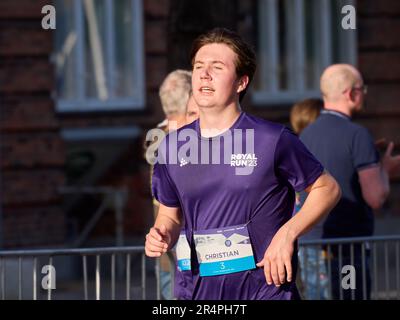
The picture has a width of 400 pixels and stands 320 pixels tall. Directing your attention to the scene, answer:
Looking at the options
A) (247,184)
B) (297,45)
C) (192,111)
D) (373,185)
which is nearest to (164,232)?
(247,184)

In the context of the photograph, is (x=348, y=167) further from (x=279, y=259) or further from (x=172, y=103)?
(x=279, y=259)

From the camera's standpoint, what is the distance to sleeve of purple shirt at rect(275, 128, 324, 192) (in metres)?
5.34

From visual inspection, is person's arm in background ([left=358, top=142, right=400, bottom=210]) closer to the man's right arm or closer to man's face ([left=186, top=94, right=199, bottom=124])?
the man's right arm

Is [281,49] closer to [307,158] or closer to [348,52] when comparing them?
[348,52]

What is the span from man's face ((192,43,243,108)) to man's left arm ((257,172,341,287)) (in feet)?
1.73

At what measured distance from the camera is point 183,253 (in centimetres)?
548

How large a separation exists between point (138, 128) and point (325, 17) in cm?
293

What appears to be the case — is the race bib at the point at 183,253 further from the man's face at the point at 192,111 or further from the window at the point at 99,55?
the window at the point at 99,55

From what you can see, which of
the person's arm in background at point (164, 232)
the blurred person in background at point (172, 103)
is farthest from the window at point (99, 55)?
the person's arm in background at point (164, 232)

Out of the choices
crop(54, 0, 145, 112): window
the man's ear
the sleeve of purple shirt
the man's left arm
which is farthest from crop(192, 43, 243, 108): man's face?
crop(54, 0, 145, 112): window

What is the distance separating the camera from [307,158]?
5.38 metres

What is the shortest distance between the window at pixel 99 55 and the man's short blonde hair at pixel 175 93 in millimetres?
6499

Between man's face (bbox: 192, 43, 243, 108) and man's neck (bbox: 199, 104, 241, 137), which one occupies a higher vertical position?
man's face (bbox: 192, 43, 243, 108)

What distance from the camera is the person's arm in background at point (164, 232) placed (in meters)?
5.29
